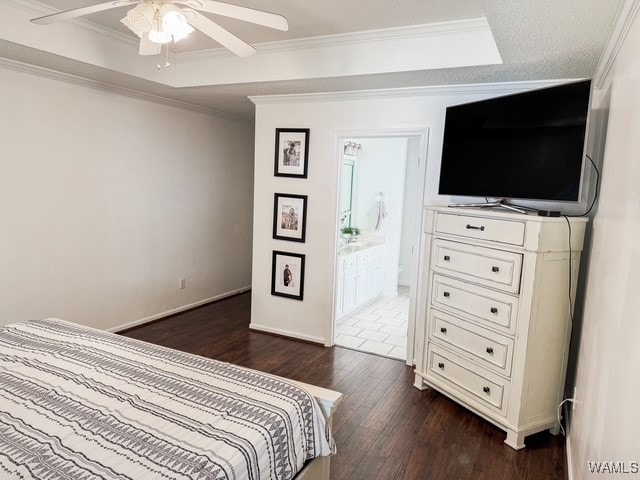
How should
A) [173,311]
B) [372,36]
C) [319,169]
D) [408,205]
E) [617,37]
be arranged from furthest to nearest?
[408,205] → [173,311] → [319,169] → [372,36] → [617,37]

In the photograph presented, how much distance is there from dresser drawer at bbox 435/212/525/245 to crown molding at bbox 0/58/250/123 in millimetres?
3112

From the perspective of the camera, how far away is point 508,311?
2539mm

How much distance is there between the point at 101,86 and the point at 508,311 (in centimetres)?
384

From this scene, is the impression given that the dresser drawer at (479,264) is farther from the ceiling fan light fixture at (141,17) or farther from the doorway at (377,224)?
the ceiling fan light fixture at (141,17)

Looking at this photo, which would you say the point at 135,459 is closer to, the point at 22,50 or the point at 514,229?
the point at 514,229

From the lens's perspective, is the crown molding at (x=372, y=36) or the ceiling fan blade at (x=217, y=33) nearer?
the ceiling fan blade at (x=217, y=33)

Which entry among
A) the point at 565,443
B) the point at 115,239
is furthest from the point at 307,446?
the point at 115,239

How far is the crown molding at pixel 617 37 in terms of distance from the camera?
1654 millimetres

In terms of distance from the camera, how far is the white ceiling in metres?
2.08

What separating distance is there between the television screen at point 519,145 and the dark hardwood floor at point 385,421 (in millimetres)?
1543

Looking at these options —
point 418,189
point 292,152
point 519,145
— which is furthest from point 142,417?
point 292,152

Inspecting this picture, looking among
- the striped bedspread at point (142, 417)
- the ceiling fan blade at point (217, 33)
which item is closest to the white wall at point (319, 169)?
the ceiling fan blade at point (217, 33)

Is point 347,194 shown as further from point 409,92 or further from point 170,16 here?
point 170,16

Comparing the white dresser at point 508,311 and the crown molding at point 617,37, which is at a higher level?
the crown molding at point 617,37
